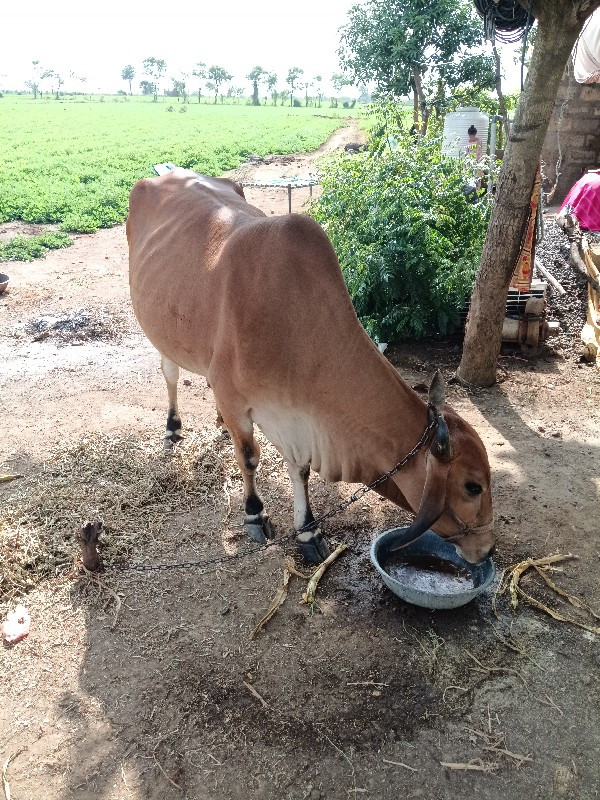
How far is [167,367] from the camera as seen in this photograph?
15.9 feet

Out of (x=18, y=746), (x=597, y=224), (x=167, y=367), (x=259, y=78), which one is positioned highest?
(x=259, y=78)

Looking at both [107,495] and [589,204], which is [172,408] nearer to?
[107,495]

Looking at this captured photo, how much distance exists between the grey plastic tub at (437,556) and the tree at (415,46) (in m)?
10.8

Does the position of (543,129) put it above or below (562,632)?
above

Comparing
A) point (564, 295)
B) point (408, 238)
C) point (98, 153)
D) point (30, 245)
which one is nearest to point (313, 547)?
point (408, 238)

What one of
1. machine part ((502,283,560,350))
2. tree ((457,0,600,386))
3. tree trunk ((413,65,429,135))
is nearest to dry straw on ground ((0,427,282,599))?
tree ((457,0,600,386))

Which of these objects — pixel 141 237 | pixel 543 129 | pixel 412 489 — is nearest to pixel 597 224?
pixel 543 129

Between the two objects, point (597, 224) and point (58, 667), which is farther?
point (597, 224)

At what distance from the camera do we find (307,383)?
3.04 m

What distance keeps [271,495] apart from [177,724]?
1.75 m

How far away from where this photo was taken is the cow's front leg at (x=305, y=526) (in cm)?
359

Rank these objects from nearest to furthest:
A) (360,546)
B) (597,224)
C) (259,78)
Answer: (360,546), (597,224), (259,78)

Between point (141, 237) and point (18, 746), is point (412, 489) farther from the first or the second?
point (141, 237)

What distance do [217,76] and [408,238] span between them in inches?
4012
